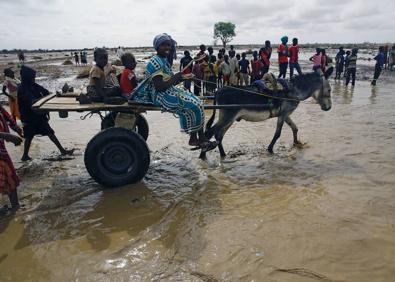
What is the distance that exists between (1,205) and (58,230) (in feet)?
4.48

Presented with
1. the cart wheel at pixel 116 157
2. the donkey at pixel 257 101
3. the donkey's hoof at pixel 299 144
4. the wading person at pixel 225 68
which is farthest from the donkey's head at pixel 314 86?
the wading person at pixel 225 68

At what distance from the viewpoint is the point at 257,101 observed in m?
6.88

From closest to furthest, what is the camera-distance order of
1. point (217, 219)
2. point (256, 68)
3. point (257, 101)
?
1. point (217, 219)
2. point (257, 101)
3. point (256, 68)

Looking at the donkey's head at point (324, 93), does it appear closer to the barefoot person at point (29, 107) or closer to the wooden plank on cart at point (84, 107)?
the wooden plank on cart at point (84, 107)

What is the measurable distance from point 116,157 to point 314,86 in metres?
4.65

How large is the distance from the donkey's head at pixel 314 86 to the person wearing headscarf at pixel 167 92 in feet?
9.20

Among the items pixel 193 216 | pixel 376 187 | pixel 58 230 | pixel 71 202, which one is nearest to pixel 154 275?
pixel 193 216

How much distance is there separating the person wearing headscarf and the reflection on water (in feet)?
3.54

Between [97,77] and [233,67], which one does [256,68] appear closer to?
[233,67]

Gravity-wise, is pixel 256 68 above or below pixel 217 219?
above

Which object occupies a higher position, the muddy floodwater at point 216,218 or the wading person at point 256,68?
the wading person at point 256,68

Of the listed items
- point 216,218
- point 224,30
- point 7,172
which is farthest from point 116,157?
point 224,30

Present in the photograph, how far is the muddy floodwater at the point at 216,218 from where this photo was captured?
3531 mm

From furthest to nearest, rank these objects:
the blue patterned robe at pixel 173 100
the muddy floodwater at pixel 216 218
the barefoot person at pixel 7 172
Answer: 1. the blue patterned robe at pixel 173 100
2. the barefoot person at pixel 7 172
3. the muddy floodwater at pixel 216 218
